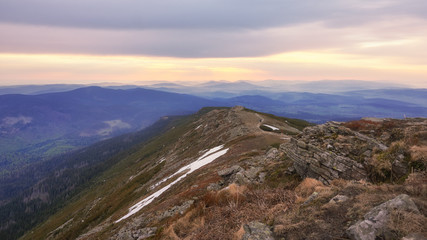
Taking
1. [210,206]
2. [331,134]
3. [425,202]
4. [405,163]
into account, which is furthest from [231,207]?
[331,134]

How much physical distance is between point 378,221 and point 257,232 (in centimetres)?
425

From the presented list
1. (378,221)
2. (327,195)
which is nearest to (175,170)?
(327,195)

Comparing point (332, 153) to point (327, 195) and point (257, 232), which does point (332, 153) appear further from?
point (257, 232)

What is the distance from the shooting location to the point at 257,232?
825 cm

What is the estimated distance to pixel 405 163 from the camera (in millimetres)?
11828

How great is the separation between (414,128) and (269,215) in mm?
14982

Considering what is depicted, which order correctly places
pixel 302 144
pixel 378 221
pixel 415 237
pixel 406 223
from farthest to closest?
pixel 302 144 < pixel 378 221 < pixel 406 223 < pixel 415 237

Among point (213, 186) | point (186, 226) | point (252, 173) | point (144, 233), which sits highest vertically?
point (186, 226)

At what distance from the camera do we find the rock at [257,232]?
311 inches

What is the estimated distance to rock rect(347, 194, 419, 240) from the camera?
6434 millimetres

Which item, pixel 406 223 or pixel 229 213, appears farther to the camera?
pixel 229 213

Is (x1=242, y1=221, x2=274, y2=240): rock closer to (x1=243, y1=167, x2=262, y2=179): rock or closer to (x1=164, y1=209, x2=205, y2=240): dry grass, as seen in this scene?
(x1=164, y1=209, x2=205, y2=240): dry grass

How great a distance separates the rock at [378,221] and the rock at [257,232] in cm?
285

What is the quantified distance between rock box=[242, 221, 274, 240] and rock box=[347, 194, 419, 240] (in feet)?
9.34
